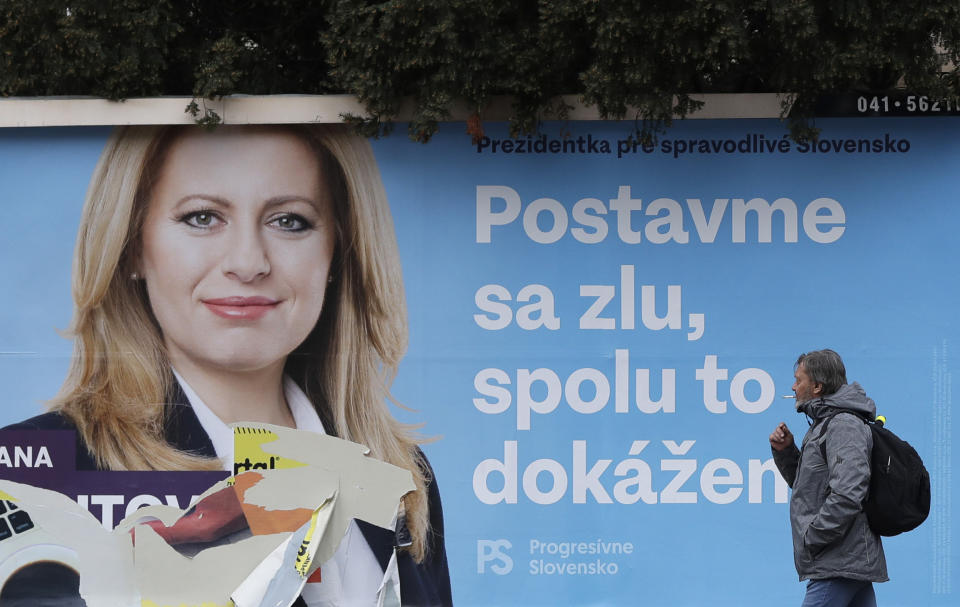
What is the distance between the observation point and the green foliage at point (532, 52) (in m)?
5.39

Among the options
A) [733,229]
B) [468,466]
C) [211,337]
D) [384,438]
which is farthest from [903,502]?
[211,337]

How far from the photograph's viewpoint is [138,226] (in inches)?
240

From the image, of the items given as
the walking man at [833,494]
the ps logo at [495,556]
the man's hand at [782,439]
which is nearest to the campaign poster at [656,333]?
the ps logo at [495,556]

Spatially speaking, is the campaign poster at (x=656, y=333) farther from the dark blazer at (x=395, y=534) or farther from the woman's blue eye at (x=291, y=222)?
the woman's blue eye at (x=291, y=222)

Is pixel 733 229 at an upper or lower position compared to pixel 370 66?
lower

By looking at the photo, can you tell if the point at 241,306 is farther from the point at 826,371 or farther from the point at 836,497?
the point at 836,497

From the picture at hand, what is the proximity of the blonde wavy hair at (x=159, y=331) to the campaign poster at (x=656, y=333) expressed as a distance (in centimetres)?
16

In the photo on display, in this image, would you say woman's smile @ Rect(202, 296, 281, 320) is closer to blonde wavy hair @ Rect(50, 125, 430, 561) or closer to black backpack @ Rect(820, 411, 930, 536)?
blonde wavy hair @ Rect(50, 125, 430, 561)

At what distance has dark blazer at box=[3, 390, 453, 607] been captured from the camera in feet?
19.9

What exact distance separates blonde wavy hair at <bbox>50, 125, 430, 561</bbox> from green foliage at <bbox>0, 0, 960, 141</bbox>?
0.38 metres

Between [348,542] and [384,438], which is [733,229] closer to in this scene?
[384,438]

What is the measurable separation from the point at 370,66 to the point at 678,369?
8.29 feet

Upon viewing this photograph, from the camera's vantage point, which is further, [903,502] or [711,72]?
[711,72]

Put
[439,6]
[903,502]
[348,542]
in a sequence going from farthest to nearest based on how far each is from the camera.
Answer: [348,542] → [439,6] → [903,502]
